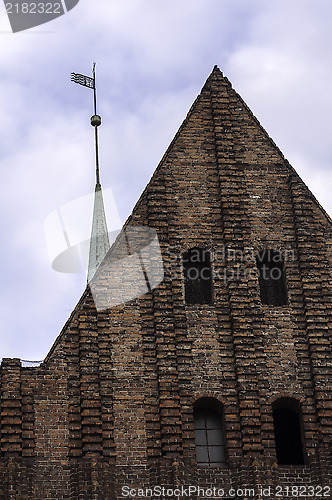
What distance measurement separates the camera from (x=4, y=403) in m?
18.2

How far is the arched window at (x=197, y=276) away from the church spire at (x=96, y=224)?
5618 millimetres

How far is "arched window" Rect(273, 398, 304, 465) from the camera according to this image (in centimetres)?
1884

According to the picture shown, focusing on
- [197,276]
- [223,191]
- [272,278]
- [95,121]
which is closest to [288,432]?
[272,278]

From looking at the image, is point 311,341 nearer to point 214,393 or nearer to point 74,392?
point 214,393

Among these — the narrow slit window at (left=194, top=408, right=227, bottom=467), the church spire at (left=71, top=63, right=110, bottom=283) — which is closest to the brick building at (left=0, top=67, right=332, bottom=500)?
the narrow slit window at (left=194, top=408, right=227, bottom=467)

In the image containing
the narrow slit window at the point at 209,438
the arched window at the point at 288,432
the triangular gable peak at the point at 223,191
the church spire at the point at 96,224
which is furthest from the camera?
the church spire at the point at 96,224

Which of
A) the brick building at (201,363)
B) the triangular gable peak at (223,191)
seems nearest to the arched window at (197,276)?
the brick building at (201,363)

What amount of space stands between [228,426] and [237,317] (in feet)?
6.28

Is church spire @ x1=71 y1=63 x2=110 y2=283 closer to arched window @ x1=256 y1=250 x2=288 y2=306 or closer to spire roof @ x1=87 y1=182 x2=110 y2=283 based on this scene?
spire roof @ x1=87 y1=182 x2=110 y2=283

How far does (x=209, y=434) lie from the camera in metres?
18.8

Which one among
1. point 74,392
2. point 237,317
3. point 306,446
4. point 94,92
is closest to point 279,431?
point 306,446

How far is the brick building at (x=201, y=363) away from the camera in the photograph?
18.0m

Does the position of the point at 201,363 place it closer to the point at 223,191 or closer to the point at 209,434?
the point at 209,434

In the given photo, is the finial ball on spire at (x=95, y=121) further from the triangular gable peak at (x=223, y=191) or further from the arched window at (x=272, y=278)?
the arched window at (x=272, y=278)
